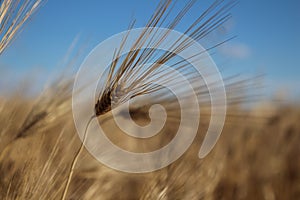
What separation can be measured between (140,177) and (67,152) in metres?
0.61

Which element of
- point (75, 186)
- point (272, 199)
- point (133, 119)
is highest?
point (133, 119)

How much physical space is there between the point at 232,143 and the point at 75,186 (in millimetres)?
1091

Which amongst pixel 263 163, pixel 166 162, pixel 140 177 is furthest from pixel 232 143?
pixel 166 162

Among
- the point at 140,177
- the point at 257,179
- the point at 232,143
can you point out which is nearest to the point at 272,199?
the point at 257,179

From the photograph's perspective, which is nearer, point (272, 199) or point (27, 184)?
point (27, 184)

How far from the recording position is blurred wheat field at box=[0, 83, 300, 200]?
931mm

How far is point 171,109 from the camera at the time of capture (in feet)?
2.73

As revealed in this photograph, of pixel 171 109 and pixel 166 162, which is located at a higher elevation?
pixel 171 109

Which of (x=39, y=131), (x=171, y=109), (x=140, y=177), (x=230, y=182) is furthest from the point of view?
(x=230, y=182)

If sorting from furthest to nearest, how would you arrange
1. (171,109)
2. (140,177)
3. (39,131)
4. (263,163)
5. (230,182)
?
(263,163)
(230,182)
(140,177)
(39,131)
(171,109)

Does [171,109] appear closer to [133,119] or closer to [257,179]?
[133,119]

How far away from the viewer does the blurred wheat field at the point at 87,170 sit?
931 mm

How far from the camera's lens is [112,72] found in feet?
2.80

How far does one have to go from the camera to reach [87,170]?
1.15 metres
